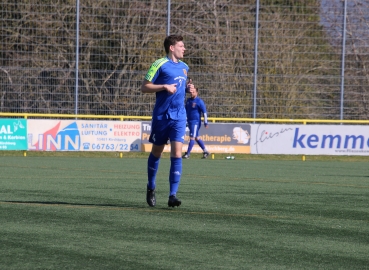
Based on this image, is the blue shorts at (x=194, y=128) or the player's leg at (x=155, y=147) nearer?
the player's leg at (x=155, y=147)

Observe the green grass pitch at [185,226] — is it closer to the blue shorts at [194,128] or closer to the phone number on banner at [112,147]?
the blue shorts at [194,128]

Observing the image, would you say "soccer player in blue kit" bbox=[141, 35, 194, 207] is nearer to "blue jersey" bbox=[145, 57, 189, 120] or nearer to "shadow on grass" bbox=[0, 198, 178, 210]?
"blue jersey" bbox=[145, 57, 189, 120]

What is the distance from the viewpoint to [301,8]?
2642 cm

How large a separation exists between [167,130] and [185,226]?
211 centimetres

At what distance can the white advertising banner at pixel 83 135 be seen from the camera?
934 inches

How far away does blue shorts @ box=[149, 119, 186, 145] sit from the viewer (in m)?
9.18

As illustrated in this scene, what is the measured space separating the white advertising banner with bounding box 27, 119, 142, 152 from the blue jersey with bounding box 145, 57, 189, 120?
14981mm

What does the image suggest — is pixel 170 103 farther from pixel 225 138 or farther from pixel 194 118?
pixel 225 138

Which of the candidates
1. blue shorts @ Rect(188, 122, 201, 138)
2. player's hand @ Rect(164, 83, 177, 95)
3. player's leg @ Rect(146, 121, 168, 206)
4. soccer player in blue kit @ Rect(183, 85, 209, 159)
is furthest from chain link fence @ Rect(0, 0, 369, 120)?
player's hand @ Rect(164, 83, 177, 95)

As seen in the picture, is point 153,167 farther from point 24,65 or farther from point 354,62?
point 354,62

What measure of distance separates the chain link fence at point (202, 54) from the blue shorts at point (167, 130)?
1566cm

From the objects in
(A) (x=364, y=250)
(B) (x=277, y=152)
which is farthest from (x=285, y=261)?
(B) (x=277, y=152)

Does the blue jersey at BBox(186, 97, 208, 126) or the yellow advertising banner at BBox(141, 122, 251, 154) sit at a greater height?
the blue jersey at BBox(186, 97, 208, 126)

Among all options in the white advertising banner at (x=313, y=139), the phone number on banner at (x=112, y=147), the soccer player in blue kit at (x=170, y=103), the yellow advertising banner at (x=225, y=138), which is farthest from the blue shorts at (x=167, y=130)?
the white advertising banner at (x=313, y=139)
